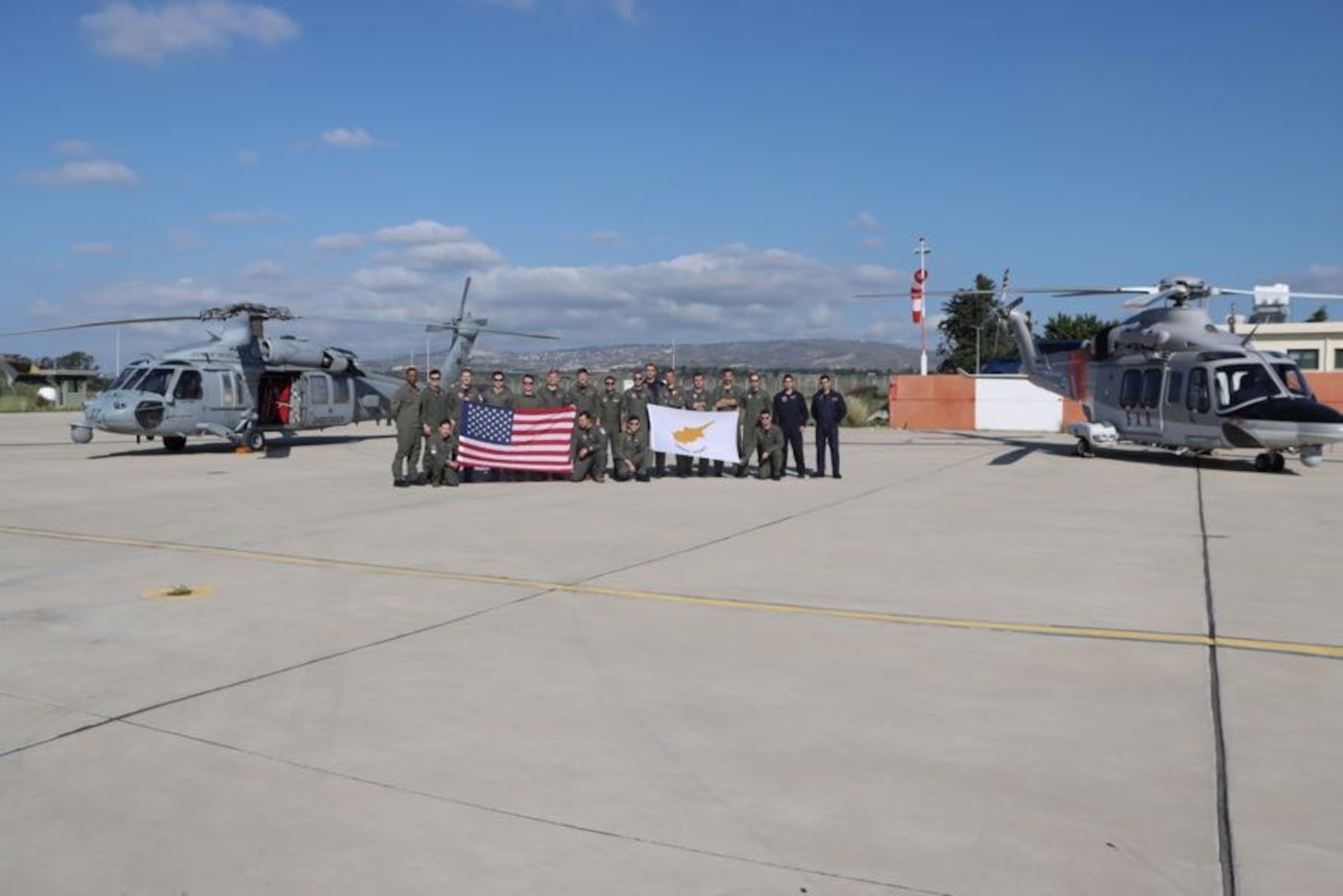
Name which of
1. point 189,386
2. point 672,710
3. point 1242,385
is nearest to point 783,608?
point 672,710

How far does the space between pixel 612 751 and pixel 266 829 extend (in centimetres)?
143

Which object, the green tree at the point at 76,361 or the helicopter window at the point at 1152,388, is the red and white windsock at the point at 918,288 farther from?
the green tree at the point at 76,361

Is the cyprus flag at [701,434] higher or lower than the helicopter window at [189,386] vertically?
lower

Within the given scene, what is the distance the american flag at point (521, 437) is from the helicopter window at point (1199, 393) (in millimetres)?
10163

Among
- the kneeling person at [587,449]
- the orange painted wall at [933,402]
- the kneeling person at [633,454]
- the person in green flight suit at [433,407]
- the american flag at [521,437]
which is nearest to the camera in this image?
the person in green flight suit at [433,407]

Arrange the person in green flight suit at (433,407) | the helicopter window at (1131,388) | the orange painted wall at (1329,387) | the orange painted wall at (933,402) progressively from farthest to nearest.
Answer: the orange painted wall at (933,402) → the orange painted wall at (1329,387) → the helicopter window at (1131,388) → the person in green flight suit at (433,407)

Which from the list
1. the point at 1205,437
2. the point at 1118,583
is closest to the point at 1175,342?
the point at 1205,437

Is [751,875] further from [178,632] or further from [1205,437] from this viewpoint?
[1205,437]

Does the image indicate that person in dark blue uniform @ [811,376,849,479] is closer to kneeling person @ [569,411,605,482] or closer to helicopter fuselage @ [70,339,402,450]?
kneeling person @ [569,411,605,482]

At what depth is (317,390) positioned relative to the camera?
22062 mm

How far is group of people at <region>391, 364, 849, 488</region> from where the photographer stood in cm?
1531

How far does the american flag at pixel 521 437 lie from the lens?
51.8ft

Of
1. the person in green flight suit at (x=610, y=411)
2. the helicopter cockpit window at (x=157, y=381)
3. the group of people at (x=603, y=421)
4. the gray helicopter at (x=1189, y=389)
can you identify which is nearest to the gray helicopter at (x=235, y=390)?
the helicopter cockpit window at (x=157, y=381)

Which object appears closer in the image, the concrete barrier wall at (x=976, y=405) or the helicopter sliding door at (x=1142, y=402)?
the helicopter sliding door at (x=1142, y=402)
